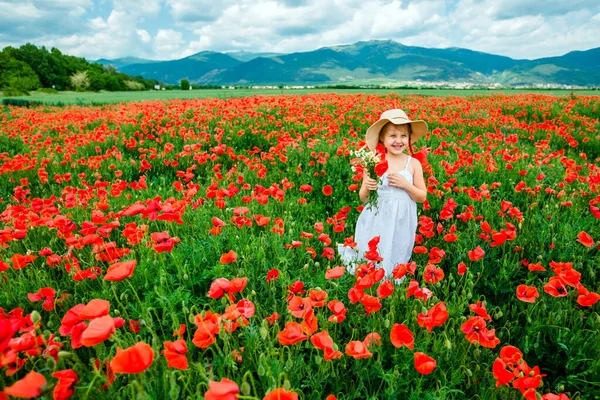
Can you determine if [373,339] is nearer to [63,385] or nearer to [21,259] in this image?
[63,385]

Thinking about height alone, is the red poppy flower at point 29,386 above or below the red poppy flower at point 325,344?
above

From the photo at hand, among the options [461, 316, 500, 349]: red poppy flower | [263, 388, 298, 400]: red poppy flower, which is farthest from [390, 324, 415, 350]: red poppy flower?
[263, 388, 298, 400]: red poppy flower

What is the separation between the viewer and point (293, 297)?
190 centimetres

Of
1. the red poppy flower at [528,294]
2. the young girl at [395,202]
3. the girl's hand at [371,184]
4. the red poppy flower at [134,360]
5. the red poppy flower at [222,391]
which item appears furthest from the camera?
the young girl at [395,202]

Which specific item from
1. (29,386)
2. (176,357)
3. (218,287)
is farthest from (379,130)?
(29,386)

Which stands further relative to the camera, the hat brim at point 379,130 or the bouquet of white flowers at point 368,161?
the hat brim at point 379,130

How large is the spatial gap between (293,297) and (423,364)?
0.70 metres

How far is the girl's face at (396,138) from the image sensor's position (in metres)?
3.44

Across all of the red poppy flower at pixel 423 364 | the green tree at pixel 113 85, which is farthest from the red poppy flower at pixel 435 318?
the green tree at pixel 113 85

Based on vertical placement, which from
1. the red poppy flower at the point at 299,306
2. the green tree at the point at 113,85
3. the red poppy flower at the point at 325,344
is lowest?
the red poppy flower at the point at 325,344

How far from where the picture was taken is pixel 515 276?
3125 mm

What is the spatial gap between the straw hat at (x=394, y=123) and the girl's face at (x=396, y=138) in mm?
99

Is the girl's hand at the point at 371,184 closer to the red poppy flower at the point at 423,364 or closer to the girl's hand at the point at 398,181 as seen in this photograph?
the girl's hand at the point at 398,181

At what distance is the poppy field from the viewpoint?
62.5 inches
